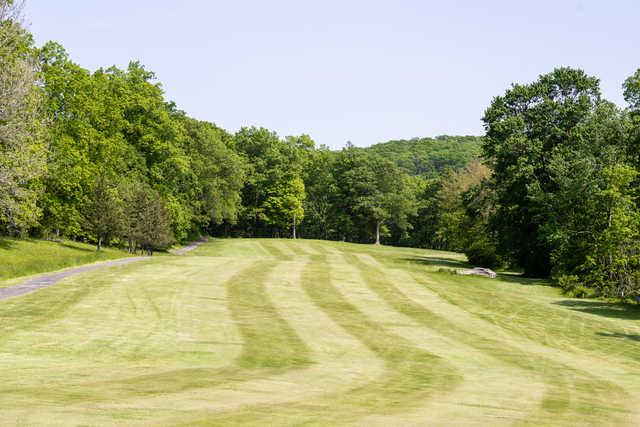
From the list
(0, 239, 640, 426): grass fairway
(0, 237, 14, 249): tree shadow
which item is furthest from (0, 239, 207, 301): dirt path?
Result: (0, 237, 14, 249): tree shadow

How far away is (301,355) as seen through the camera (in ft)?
51.4

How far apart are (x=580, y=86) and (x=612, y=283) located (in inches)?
886

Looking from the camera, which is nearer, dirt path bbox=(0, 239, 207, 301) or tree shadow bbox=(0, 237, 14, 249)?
dirt path bbox=(0, 239, 207, 301)

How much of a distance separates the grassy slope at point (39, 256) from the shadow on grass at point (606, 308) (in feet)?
87.5

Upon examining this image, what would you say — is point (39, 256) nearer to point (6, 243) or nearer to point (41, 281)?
point (6, 243)

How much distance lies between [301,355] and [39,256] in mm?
36923

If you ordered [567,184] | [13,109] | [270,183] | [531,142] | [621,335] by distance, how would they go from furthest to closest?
[270,183]
[531,142]
[567,184]
[13,109]
[621,335]

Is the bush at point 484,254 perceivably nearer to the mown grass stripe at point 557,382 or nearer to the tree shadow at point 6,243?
the mown grass stripe at point 557,382

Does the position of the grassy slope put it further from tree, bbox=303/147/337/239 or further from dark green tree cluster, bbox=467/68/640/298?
tree, bbox=303/147/337/239

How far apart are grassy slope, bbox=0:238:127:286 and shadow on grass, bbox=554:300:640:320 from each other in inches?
1050

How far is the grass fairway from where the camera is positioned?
9.34 metres

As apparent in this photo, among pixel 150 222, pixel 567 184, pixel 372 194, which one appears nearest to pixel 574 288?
pixel 567 184

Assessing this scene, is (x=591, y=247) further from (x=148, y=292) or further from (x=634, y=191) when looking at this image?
(x=148, y=292)

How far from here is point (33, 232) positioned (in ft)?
192
